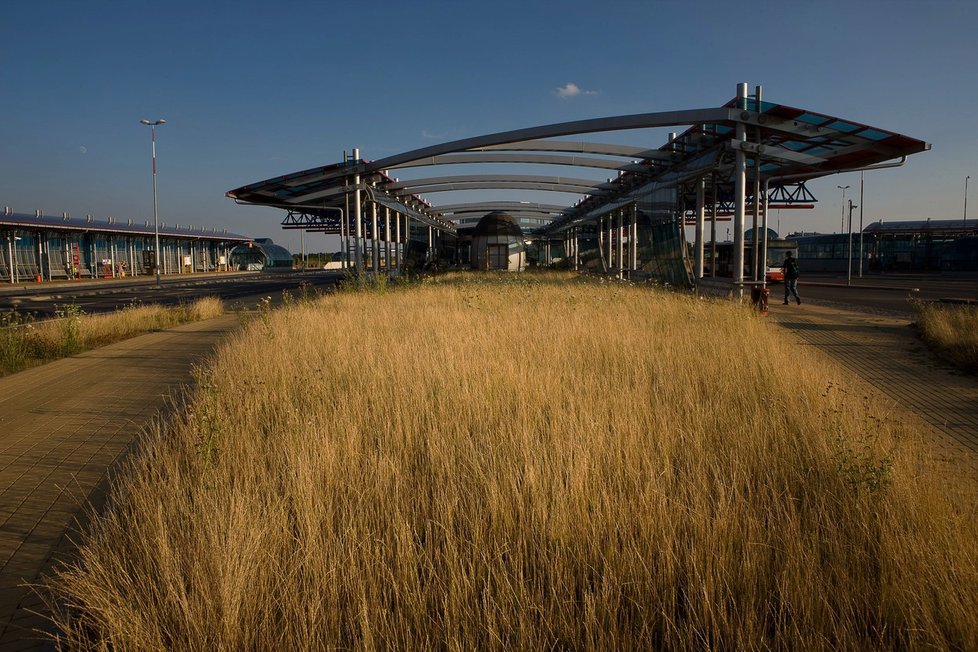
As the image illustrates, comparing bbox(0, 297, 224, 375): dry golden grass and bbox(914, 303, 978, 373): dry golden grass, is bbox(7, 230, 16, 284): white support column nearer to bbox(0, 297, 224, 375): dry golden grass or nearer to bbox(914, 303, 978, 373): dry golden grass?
bbox(0, 297, 224, 375): dry golden grass

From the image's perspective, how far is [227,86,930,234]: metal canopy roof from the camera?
13.1m

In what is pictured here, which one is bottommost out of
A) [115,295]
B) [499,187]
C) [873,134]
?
[115,295]

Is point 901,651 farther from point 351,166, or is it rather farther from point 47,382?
point 351,166

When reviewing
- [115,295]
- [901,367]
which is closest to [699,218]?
[901,367]

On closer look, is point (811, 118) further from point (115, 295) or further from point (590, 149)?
point (115, 295)

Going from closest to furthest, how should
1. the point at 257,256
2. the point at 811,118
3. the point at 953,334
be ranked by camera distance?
Result: the point at 953,334 < the point at 811,118 < the point at 257,256

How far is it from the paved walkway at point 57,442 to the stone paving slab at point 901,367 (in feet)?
21.6

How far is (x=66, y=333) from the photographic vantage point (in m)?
10.4

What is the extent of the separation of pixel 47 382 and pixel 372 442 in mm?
6376

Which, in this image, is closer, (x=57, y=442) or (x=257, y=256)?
(x=57, y=442)

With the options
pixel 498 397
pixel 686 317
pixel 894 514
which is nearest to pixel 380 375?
pixel 498 397

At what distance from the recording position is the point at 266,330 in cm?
1002


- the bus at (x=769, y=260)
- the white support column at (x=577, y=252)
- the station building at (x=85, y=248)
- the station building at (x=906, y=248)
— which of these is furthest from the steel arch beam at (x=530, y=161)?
the station building at (x=906, y=248)

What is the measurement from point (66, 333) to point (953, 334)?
1582 centimetres
